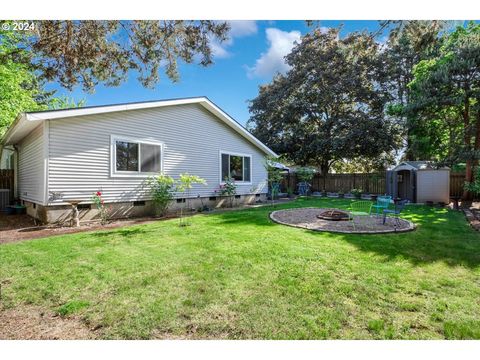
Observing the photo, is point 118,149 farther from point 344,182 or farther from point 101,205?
point 344,182

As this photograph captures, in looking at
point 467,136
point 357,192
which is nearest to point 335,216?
point 467,136

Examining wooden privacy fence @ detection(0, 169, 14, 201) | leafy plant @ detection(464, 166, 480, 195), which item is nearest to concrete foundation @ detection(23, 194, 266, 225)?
wooden privacy fence @ detection(0, 169, 14, 201)

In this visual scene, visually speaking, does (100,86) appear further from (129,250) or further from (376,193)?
(376,193)

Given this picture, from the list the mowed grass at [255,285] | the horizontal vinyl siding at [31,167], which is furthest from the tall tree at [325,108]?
the horizontal vinyl siding at [31,167]

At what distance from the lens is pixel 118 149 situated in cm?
864

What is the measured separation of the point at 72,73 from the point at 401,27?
26.1 feet

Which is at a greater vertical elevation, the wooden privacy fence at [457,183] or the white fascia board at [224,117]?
the white fascia board at [224,117]

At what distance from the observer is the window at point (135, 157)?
28.3 ft

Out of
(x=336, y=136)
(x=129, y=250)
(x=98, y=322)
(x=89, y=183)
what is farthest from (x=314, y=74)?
(x=98, y=322)

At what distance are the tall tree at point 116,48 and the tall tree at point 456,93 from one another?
1023 centimetres

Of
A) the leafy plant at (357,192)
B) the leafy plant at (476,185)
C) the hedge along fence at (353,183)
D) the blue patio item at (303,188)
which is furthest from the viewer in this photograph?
the blue patio item at (303,188)

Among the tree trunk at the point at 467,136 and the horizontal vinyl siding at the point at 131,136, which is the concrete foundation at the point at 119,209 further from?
the tree trunk at the point at 467,136

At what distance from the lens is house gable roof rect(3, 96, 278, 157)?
693cm

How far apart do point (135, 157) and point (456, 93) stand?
541 inches
